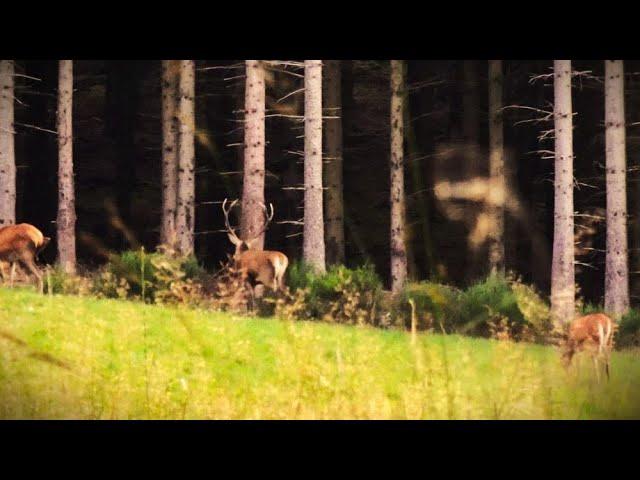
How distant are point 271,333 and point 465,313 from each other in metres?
1.68

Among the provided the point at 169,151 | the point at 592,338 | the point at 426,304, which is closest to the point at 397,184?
the point at 426,304

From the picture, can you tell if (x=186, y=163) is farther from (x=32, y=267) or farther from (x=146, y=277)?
(x=32, y=267)

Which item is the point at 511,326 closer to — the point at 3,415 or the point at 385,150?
the point at 385,150

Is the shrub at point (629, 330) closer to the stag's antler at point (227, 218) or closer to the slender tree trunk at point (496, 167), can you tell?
the slender tree trunk at point (496, 167)

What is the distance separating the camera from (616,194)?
26.6 feet

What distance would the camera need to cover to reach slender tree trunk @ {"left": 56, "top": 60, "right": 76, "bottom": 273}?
7.84 metres

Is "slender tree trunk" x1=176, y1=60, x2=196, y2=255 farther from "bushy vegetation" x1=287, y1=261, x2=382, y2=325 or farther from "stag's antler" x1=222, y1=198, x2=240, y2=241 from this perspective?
"bushy vegetation" x1=287, y1=261, x2=382, y2=325

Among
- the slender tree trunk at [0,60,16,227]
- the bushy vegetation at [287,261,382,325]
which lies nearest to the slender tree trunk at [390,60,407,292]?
the bushy vegetation at [287,261,382,325]

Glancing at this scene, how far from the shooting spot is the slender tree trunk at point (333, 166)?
905 centimetres

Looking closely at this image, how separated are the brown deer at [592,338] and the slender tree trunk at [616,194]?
0.77 ft

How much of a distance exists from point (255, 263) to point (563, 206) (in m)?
2.86

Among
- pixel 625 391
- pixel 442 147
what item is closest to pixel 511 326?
pixel 625 391

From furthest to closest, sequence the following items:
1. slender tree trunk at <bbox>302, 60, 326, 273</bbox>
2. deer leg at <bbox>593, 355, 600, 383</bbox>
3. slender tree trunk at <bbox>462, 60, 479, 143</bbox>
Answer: slender tree trunk at <bbox>302, 60, 326, 273</bbox>, slender tree trunk at <bbox>462, 60, 479, 143</bbox>, deer leg at <bbox>593, 355, 600, 383</bbox>

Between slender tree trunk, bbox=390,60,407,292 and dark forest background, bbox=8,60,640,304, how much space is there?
98mm
